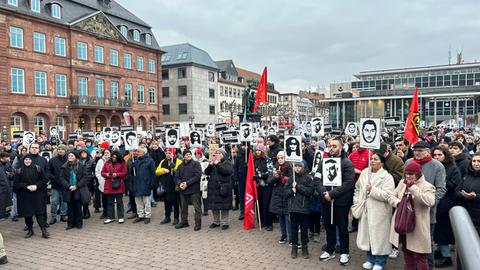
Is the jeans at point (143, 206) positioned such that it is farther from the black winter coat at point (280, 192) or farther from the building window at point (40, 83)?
the building window at point (40, 83)

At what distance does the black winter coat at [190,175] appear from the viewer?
9148 mm

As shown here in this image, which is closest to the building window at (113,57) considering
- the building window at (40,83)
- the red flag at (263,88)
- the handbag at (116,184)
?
the building window at (40,83)

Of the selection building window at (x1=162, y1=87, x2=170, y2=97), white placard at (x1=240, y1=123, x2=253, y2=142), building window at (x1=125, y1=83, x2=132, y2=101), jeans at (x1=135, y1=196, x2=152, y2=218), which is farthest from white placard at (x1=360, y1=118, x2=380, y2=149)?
building window at (x1=162, y1=87, x2=170, y2=97)

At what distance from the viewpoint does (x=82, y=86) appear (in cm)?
4378

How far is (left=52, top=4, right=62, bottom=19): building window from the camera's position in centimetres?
4025

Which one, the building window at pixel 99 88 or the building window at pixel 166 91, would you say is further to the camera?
the building window at pixel 166 91

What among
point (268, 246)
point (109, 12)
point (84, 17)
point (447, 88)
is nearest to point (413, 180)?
point (268, 246)

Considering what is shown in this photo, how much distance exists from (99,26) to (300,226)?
1742 inches

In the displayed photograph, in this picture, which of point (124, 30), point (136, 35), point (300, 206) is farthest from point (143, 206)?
point (136, 35)

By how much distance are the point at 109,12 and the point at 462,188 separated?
4911 centimetres

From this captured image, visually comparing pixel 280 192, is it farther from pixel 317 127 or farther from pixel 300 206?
pixel 317 127

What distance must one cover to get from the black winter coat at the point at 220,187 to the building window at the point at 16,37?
116ft

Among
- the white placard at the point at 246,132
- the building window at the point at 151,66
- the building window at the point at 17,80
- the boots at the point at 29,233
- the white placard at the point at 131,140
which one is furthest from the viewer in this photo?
the building window at the point at 151,66

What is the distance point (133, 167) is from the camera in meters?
10.2
